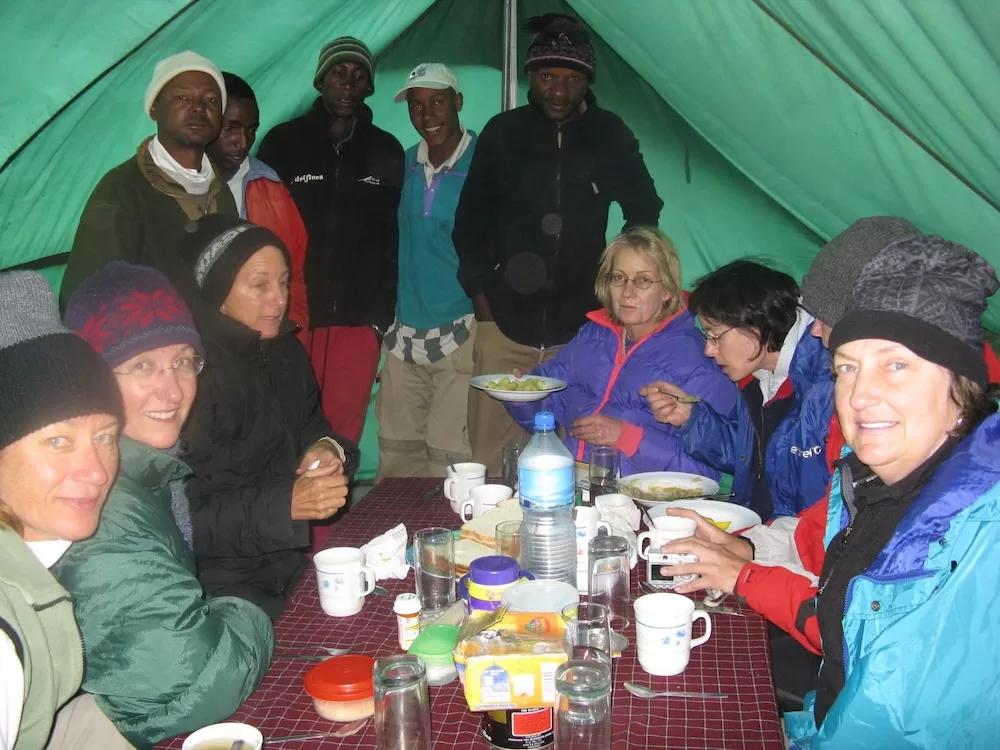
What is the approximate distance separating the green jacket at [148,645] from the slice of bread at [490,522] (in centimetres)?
63

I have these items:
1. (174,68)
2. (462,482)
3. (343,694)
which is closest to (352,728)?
(343,694)

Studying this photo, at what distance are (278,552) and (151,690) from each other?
1.03 m

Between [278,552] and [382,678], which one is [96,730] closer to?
[382,678]

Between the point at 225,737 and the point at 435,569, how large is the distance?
0.62m

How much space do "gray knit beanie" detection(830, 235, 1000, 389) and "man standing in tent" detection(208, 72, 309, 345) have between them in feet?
9.17

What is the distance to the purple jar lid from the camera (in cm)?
147

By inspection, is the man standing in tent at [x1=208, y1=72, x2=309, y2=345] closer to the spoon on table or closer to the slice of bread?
the spoon on table

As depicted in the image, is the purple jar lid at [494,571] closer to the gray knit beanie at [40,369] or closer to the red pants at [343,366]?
the gray knit beanie at [40,369]

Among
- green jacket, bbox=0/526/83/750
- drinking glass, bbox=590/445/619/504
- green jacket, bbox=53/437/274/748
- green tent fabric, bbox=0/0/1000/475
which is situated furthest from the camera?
green tent fabric, bbox=0/0/1000/475

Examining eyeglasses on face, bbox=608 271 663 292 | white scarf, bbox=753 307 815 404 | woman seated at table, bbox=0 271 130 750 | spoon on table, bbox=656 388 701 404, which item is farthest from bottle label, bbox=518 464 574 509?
eyeglasses on face, bbox=608 271 663 292

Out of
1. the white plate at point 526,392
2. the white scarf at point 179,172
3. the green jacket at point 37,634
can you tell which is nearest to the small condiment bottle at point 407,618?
the green jacket at point 37,634

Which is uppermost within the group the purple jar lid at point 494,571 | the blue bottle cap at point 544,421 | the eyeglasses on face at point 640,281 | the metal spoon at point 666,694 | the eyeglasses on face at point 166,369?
the eyeglasses on face at point 640,281

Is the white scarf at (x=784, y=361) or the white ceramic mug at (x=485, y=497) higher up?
the white scarf at (x=784, y=361)

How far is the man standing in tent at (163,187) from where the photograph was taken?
3115 mm
